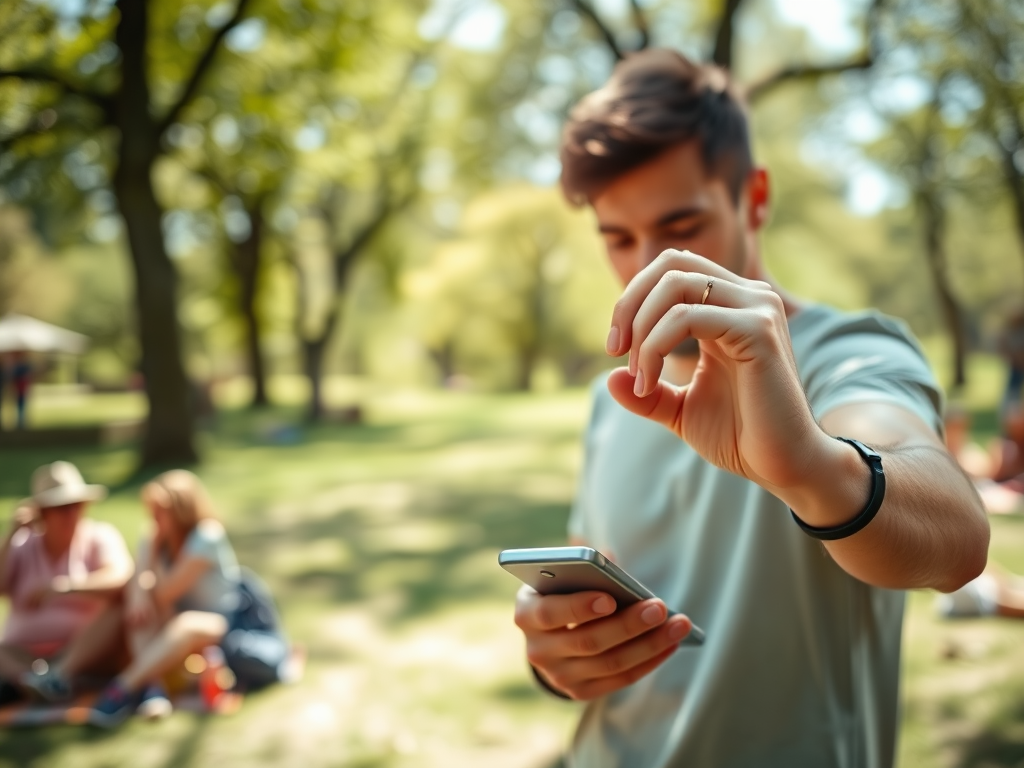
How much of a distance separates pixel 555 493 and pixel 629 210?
1043 centimetres

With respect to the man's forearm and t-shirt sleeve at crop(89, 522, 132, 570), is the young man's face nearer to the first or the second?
the man's forearm

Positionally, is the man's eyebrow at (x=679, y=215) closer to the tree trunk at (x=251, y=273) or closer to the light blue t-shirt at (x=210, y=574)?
the light blue t-shirt at (x=210, y=574)

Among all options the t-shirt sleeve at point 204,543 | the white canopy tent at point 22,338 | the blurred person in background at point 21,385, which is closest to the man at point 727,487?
the t-shirt sleeve at point 204,543

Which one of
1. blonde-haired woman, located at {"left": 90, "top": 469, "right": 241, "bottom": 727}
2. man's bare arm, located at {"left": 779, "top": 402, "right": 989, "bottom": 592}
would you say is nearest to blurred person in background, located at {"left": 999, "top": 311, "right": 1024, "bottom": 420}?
blonde-haired woman, located at {"left": 90, "top": 469, "right": 241, "bottom": 727}

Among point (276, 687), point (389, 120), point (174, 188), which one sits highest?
point (389, 120)

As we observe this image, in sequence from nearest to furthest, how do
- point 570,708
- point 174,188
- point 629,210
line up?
point 629,210 < point 570,708 < point 174,188

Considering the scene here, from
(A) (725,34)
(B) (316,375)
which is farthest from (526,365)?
(A) (725,34)

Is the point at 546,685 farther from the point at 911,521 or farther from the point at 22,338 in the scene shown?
the point at 22,338

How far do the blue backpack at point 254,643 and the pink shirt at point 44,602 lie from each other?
881 millimetres

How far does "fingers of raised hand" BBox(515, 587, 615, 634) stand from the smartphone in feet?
0.05

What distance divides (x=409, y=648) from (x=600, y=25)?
886 cm

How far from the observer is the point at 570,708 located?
509 cm

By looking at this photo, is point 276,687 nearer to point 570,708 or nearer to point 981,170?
point 570,708

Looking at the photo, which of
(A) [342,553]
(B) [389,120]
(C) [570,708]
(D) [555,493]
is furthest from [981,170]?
(C) [570,708]
